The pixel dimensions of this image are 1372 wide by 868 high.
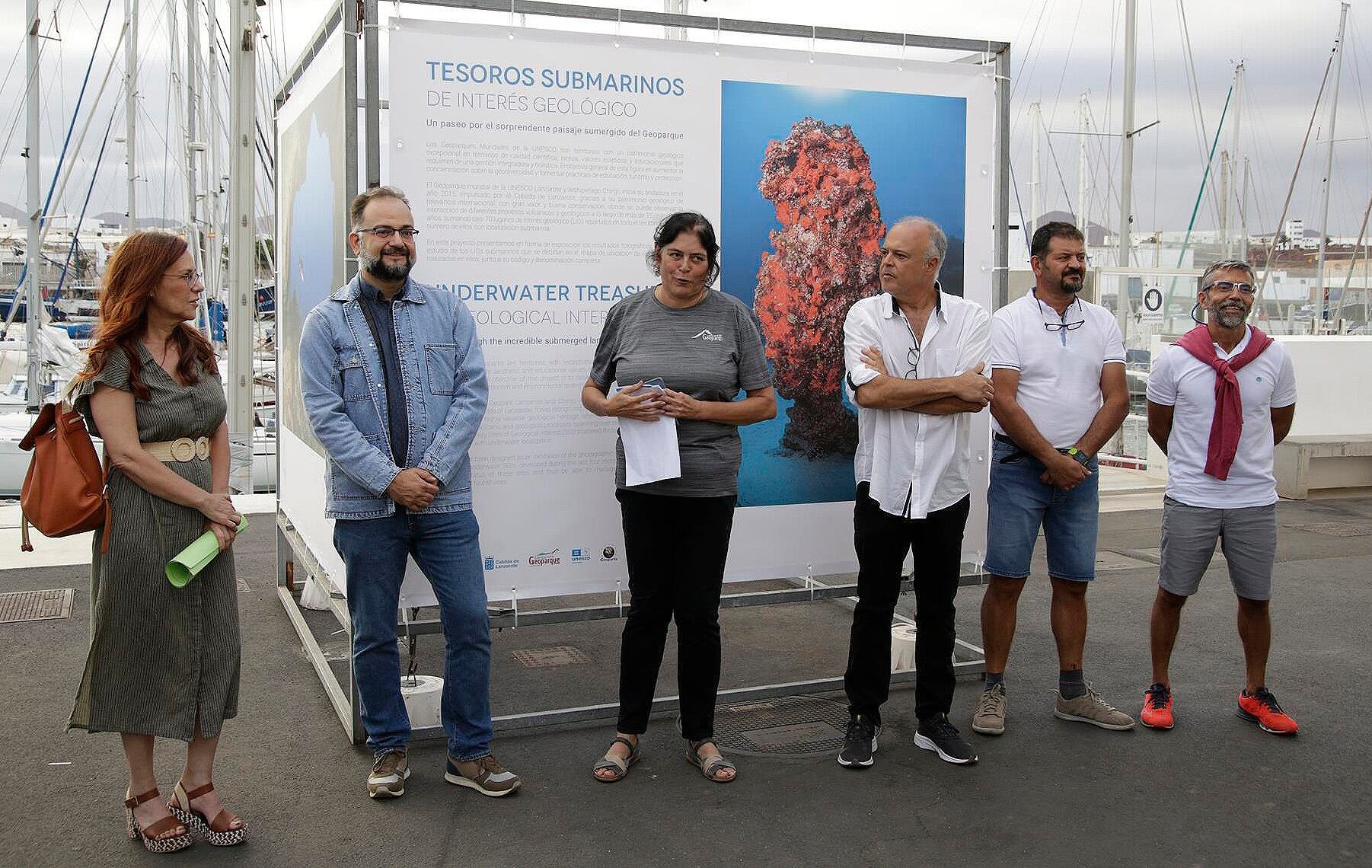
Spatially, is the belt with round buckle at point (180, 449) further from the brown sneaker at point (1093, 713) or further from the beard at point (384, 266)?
the brown sneaker at point (1093, 713)

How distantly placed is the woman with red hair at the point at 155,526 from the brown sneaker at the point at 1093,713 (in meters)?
3.38

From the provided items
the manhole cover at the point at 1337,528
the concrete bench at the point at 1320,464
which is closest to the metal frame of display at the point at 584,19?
the manhole cover at the point at 1337,528

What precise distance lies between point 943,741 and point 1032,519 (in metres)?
1.02

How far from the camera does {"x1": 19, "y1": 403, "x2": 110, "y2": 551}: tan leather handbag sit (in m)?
3.52

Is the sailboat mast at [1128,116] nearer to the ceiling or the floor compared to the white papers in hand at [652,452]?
nearer to the ceiling

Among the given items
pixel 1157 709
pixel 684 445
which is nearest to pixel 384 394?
pixel 684 445

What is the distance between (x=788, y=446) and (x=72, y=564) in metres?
5.54

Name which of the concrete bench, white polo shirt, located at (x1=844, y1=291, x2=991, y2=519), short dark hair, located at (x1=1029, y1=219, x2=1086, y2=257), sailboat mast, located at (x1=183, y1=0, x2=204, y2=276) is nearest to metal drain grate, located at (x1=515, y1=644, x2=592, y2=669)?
white polo shirt, located at (x1=844, y1=291, x2=991, y2=519)

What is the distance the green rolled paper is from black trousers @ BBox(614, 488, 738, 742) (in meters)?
1.46

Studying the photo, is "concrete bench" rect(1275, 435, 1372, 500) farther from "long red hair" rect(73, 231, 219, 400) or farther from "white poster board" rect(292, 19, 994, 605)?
"long red hair" rect(73, 231, 219, 400)

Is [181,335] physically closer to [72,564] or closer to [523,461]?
[523,461]

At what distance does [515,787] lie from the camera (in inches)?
167

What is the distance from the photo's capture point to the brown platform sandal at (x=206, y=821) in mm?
3775

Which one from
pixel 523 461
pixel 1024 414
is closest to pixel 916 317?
pixel 1024 414
